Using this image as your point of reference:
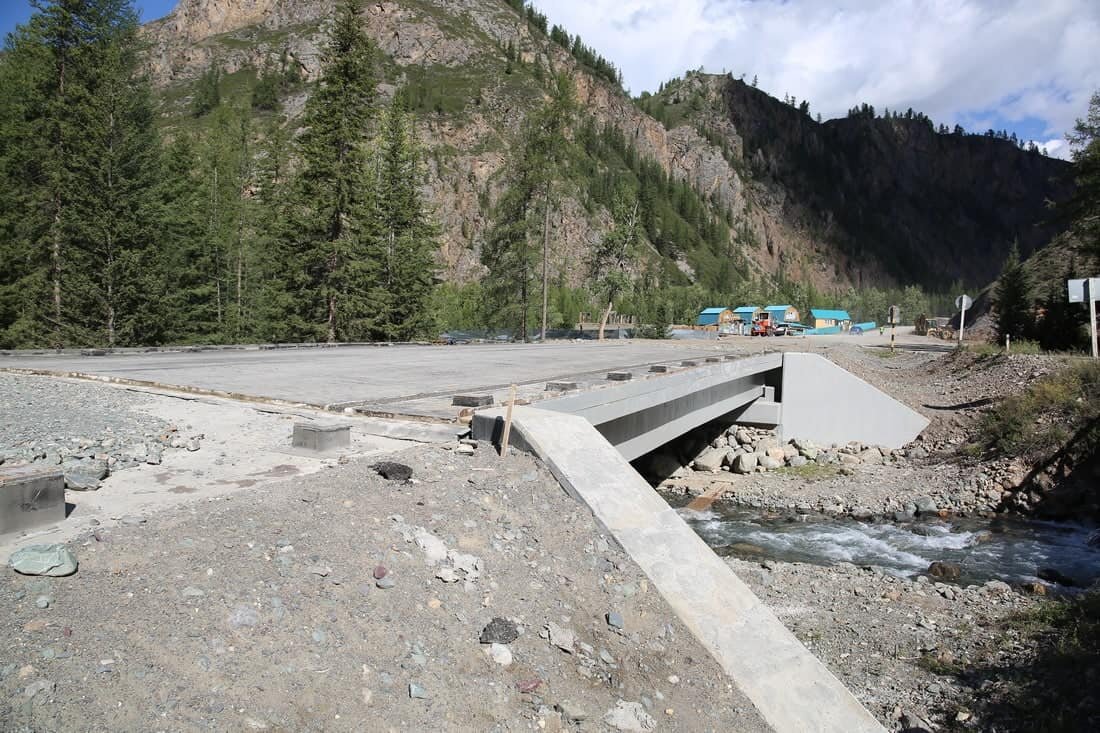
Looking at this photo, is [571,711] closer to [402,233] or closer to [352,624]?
[352,624]

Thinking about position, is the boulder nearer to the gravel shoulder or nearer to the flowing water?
the flowing water

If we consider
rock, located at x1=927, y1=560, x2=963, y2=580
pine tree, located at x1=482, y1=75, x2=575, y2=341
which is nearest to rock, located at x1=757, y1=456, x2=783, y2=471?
rock, located at x1=927, y1=560, x2=963, y2=580

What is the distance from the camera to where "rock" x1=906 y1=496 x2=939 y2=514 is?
52.1ft

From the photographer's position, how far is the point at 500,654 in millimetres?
3990

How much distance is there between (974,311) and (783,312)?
133 ft

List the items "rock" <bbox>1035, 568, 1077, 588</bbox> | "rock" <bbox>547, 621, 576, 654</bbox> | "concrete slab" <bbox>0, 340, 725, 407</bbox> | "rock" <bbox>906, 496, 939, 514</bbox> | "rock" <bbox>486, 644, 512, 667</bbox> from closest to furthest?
"rock" <bbox>486, 644, 512, 667</bbox> < "rock" <bbox>547, 621, 576, 654</bbox> < "concrete slab" <bbox>0, 340, 725, 407</bbox> < "rock" <bbox>1035, 568, 1077, 588</bbox> < "rock" <bbox>906, 496, 939, 514</bbox>

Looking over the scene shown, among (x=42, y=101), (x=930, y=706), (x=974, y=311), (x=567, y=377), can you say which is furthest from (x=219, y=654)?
(x=974, y=311)

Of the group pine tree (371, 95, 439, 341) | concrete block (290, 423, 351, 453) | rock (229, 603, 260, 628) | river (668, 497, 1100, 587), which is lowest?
river (668, 497, 1100, 587)

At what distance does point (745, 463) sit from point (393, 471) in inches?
664

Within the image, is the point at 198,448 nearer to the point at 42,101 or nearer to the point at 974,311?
the point at 42,101

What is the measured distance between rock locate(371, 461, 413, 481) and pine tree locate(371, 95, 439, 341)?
1131 inches

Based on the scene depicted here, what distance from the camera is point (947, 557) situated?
12.7 m

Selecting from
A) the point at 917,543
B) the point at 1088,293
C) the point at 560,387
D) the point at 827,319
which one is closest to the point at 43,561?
the point at 560,387

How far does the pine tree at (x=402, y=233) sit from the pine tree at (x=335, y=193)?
12.9 ft
